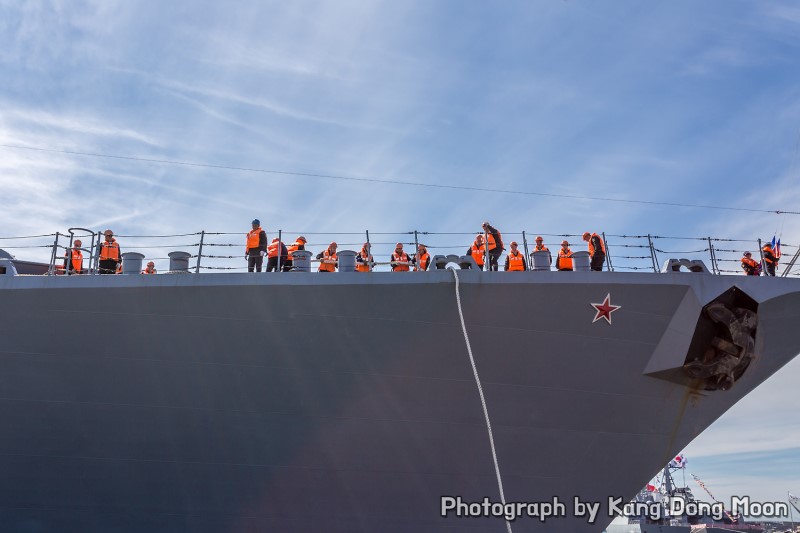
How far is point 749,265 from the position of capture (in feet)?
37.7

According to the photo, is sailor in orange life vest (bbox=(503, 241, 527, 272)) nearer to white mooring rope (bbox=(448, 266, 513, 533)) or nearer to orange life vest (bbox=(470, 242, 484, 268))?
orange life vest (bbox=(470, 242, 484, 268))

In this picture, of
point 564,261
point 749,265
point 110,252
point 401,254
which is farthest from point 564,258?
point 110,252

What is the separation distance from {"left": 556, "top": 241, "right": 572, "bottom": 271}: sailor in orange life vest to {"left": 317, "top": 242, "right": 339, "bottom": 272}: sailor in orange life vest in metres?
→ 3.41

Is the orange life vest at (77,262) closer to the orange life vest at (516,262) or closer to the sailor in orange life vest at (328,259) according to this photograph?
the sailor in orange life vest at (328,259)

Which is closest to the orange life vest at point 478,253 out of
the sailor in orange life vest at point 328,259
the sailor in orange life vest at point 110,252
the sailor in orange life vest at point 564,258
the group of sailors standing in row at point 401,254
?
the group of sailors standing in row at point 401,254

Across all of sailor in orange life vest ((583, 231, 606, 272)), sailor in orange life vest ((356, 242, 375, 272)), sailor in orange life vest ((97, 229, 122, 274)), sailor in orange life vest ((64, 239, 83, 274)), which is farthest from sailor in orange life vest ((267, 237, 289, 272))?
sailor in orange life vest ((583, 231, 606, 272))

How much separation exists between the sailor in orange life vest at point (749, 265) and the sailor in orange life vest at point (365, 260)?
6.47 m

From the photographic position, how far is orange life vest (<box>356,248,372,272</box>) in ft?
31.5

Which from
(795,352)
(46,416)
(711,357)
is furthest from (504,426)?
(46,416)

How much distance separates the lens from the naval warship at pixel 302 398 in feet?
28.7

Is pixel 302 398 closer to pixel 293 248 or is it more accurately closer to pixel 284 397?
pixel 284 397

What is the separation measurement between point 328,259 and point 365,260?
0.55 m

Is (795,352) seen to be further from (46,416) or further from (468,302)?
(46,416)

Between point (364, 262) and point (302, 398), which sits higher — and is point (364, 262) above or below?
above
